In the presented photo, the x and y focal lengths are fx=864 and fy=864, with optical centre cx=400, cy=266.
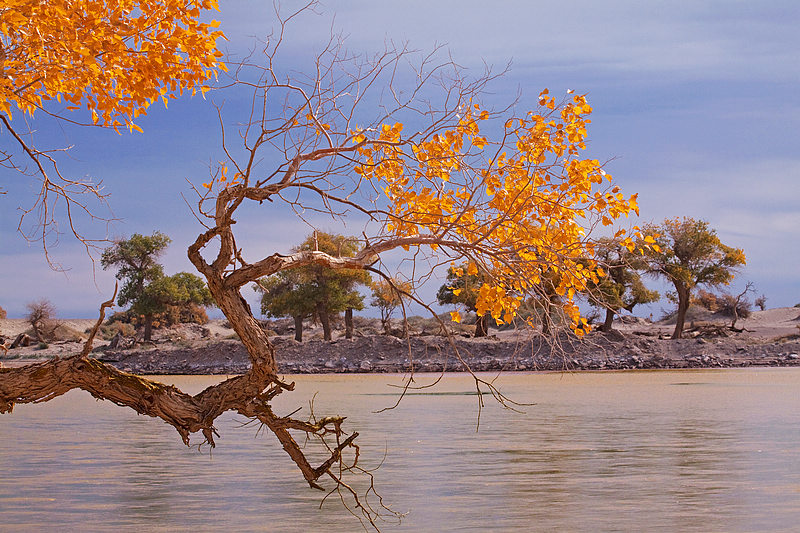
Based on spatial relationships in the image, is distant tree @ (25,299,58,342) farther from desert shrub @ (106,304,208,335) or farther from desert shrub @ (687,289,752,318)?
desert shrub @ (687,289,752,318)

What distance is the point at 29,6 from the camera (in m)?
7.23

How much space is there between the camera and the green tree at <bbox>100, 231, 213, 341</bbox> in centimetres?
4675

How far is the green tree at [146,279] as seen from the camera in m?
46.8

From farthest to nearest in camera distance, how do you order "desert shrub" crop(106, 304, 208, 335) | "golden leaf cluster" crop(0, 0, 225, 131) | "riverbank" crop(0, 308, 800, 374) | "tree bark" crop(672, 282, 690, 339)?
"desert shrub" crop(106, 304, 208, 335)
"tree bark" crop(672, 282, 690, 339)
"riverbank" crop(0, 308, 800, 374)
"golden leaf cluster" crop(0, 0, 225, 131)

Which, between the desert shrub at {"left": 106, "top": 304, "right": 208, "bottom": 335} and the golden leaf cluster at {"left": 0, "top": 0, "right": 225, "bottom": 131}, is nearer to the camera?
the golden leaf cluster at {"left": 0, "top": 0, "right": 225, "bottom": 131}

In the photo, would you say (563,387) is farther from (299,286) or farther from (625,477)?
(299,286)

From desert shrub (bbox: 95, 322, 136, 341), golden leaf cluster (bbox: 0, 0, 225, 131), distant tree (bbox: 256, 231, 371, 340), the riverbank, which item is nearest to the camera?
golden leaf cluster (bbox: 0, 0, 225, 131)

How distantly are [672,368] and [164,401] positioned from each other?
3148 centimetres

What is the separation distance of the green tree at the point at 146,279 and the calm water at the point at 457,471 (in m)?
28.9

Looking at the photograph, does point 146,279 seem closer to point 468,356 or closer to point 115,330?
point 115,330

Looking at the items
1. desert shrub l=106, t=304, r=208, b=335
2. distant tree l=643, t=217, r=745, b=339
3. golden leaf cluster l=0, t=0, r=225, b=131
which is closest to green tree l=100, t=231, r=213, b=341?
desert shrub l=106, t=304, r=208, b=335

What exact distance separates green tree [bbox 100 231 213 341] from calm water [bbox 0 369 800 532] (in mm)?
28885

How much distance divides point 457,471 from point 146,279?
41.1 m

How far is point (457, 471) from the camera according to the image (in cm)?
994
